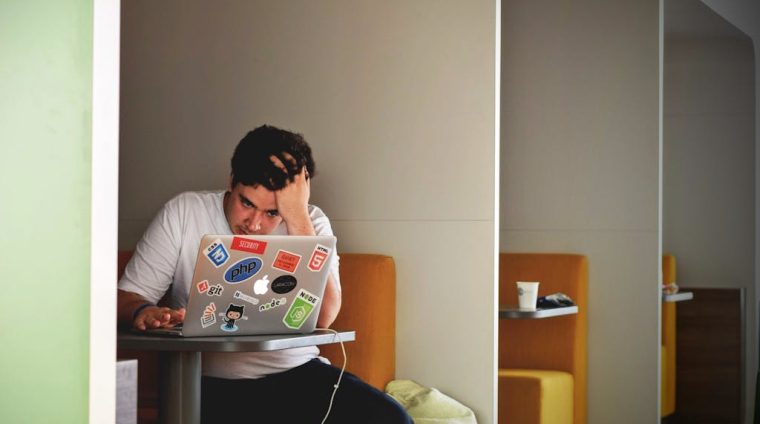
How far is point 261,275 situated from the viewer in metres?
2.57

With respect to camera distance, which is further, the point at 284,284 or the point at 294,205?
the point at 294,205

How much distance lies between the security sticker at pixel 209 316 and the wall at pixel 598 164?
2.90 m

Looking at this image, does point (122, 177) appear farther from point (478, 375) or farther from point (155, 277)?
point (478, 375)

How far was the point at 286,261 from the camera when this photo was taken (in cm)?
260

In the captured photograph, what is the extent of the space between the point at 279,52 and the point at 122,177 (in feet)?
2.80

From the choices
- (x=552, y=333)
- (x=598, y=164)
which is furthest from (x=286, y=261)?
(x=598, y=164)

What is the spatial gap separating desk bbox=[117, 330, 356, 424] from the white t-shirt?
511mm

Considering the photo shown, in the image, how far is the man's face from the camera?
3199 millimetres

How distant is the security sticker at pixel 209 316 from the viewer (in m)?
2.52

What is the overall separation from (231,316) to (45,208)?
4.13 ft

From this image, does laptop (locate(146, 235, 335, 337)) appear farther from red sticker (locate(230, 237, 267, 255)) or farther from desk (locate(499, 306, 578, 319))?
desk (locate(499, 306, 578, 319))

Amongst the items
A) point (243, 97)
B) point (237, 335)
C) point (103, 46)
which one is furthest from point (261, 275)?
point (243, 97)

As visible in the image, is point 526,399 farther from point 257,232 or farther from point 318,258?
point 318,258

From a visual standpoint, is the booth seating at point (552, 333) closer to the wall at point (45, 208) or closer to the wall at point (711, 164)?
the wall at point (711, 164)
